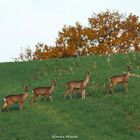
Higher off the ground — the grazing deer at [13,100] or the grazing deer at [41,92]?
the grazing deer at [41,92]

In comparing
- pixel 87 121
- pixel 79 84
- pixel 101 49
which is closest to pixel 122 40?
pixel 101 49

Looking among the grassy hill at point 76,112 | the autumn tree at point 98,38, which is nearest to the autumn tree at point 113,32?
the autumn tree at point 98,38

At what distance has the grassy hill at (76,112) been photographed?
26.8 m

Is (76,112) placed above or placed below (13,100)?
below

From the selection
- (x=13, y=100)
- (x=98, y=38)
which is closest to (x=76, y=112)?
(x=13, y=100)

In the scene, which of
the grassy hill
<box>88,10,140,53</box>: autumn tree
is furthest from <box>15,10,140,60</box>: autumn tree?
the grassy hill

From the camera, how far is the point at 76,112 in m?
30.9

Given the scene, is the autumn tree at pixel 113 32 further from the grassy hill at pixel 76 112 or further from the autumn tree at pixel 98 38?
the grassy hill at pixel 76 112

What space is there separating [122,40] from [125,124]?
6744cm

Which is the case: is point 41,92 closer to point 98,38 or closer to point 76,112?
point 76,112

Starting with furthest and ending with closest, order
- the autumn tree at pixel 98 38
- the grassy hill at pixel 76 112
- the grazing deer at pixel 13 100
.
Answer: the autumn tree at pixel 98 38
the grazing deer at pixel 13 100
the grassy hill at pixel 76 112

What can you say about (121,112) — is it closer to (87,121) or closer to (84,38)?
(87,121)

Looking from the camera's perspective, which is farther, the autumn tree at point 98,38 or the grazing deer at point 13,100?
the autumn tree at point 98,38

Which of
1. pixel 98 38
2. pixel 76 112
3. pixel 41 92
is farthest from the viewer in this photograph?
pixel 98 38
